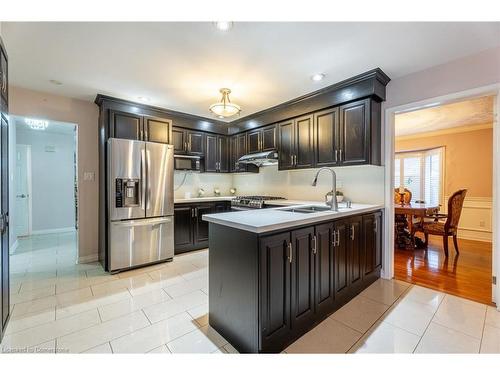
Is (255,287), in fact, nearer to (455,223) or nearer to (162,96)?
(162,96)

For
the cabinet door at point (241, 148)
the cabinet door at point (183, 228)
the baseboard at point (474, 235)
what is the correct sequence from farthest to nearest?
the baseboard at point (474, 235) → the cabinet door at point (241, 148) → the cabinet door at point (183, 228)

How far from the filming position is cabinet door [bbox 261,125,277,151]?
3.90 metres

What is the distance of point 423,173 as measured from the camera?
570 cm

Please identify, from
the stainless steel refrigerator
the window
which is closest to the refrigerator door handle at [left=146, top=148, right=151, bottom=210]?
the stainless steel refrigerator

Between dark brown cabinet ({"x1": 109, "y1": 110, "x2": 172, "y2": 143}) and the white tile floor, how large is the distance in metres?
1.99

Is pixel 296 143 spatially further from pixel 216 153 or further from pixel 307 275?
pixel 307 275

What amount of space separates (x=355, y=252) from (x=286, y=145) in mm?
1941

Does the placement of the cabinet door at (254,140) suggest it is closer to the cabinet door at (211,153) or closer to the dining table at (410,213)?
the cabinet door at (211,153)

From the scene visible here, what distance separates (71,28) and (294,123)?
108 inches

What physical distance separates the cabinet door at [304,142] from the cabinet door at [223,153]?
1790 millimetres

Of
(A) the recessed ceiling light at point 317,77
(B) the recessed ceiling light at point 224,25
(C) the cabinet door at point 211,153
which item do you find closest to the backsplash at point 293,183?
(C) the cabinet door at point 211,153

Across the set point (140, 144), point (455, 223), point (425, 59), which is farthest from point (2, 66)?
point (455, 223)

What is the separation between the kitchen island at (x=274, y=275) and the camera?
1.51 meters

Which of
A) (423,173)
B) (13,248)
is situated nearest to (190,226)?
(13,248)
